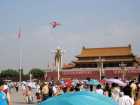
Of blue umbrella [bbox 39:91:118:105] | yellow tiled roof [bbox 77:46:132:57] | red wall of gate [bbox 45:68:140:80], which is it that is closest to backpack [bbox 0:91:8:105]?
blue umbrella [bbox 39:91:118:105]

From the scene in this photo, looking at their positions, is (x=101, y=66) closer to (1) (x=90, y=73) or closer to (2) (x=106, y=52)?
(1) (x=90, y=73)

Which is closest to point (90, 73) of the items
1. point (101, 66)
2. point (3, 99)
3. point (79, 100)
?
point (101, 66)

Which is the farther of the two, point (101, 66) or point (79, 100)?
point (101, 66)

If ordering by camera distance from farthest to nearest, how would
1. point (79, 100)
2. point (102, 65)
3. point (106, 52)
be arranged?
point (106, 52) → point (102, 65) → point (79, 100)

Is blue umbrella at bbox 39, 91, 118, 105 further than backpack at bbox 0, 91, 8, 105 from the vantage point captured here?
No

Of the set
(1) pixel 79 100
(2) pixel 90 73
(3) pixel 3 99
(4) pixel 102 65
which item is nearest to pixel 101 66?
(4) pixel 102 65

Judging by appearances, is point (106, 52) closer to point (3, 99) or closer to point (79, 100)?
point (3, 99)

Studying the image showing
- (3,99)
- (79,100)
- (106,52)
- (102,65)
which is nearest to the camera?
(79,100)

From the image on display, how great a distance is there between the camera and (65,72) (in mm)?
74312

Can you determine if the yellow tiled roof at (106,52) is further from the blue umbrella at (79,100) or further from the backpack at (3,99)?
the blue umbrella at (79,100)

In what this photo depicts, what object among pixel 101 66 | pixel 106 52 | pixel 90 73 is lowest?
pixel 90 73

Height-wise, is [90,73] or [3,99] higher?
[90,73]

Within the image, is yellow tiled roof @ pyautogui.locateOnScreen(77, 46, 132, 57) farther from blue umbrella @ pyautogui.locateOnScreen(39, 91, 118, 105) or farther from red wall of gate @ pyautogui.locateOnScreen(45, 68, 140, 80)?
blue umbrella @ pyautogui.locateOnScreen(39, 91, 118, 105)

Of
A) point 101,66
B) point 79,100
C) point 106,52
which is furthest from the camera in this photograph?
point 106,52
